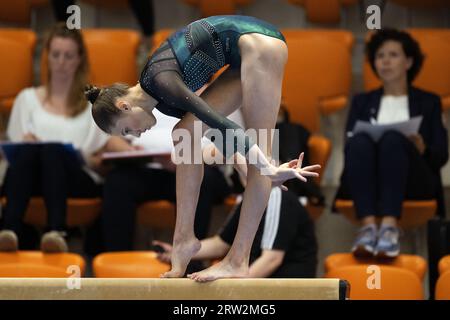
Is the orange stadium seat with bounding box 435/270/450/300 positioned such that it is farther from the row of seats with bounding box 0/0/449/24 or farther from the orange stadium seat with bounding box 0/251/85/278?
the row of seats with bounding box 0/0/449/24

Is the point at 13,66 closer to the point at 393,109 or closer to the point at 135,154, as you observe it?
the point at 135,154

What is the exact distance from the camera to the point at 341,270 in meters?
3.63

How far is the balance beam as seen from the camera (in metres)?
2.87

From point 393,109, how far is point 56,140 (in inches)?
52.2

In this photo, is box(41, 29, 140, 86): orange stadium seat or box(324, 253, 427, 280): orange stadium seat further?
box(41, 29, 140, 86): orange stadium seat

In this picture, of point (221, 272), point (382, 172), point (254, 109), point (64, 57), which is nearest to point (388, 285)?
point (382, 172)

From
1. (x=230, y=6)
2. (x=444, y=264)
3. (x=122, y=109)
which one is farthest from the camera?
(x=230, y=6)

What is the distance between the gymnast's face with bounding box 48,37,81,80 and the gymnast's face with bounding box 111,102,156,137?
4.88 feet

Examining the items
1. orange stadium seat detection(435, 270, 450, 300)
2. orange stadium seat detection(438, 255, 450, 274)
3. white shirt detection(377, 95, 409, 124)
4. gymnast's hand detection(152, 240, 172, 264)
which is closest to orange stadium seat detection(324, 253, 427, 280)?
orange stadium seat detection(438, 255, 450, 274)

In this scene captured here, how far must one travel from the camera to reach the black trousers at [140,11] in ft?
15.6

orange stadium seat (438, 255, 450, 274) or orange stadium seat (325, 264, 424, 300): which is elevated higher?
orange stadium seat (438, 255, 450, 274)

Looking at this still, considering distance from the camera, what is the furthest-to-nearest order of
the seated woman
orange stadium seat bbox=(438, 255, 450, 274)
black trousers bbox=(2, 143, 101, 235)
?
black trousers bbox=(2, 143, 101, 235)
the seated woman
orange stadium seat bbox=(438, 255, 450, 274)

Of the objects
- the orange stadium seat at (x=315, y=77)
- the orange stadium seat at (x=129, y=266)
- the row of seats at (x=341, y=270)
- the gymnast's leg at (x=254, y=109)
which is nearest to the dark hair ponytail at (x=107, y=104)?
the gymnast's leg at (x=254, y=109)

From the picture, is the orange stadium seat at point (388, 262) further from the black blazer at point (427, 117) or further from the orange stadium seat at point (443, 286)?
the black blazer at point (427, 117)
